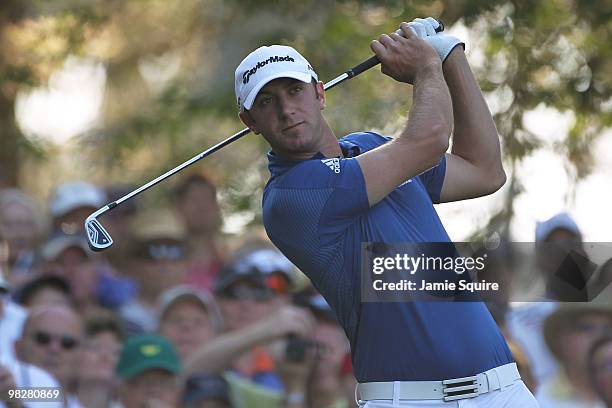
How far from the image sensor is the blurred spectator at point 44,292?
7262mm

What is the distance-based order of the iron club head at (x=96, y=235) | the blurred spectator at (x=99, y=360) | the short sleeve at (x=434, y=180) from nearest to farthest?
the short sleeve at (x=434, y=180), the iron club head at (x=96, y=235), the blurred spectator at (x=99, y=360)

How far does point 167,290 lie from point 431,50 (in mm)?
3831

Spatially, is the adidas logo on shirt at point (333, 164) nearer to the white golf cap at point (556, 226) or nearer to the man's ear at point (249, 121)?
the man's ear at point (249, 121)

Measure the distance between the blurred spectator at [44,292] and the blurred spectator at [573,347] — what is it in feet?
8.82

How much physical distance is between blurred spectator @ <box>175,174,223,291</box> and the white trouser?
3.80 metres

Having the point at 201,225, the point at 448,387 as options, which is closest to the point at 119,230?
the point at 201,225

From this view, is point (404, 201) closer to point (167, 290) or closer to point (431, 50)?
point (431, 50)

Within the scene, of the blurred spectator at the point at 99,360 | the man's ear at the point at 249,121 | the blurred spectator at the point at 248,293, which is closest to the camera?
the man's ear at the point at 249,121

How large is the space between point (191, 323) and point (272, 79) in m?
3.16

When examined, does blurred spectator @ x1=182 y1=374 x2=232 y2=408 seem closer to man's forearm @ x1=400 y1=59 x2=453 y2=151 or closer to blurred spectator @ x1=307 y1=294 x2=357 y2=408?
blurred spectator @ x1=307 y1=294 x2=357 y2=408

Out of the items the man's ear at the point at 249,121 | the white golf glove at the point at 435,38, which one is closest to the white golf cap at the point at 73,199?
the man's ear at the point at 249,121

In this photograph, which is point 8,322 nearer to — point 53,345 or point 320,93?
point 53,345

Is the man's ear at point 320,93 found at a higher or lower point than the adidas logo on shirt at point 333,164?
higher

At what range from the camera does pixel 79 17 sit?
10445mm
